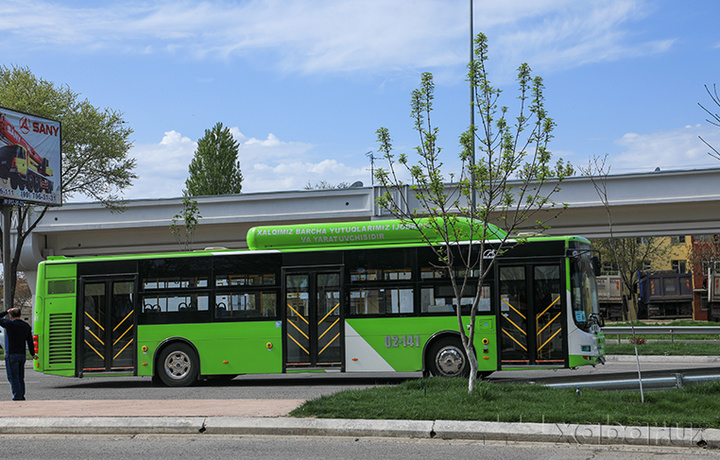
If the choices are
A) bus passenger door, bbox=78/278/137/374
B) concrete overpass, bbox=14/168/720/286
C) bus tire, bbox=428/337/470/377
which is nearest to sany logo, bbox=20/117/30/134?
concrete overpass, bbox=14/168/720/286

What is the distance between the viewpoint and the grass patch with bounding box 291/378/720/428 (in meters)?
8.45

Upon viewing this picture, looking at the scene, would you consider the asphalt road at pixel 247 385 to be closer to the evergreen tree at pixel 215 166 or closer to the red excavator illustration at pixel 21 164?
the red excavator illustration at pixel 21 164

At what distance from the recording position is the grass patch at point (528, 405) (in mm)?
8453

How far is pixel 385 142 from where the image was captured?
1152 cm

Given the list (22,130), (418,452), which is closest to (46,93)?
(22,130)

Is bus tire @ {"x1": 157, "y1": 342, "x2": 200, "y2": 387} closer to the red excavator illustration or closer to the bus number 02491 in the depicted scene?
the bus number 02491

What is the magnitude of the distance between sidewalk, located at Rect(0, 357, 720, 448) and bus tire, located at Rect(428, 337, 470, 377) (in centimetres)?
480

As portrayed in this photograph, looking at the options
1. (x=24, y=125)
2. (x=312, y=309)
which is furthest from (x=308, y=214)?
(x=312, y=309)

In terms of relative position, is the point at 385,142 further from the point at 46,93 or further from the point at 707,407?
the point at 46,93

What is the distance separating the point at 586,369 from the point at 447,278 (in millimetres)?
4734

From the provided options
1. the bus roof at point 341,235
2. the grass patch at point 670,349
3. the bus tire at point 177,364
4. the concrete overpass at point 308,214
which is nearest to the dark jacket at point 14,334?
the bus tire at point 177,364

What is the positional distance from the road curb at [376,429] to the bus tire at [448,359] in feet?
19.7

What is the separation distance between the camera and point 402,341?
14.9 m

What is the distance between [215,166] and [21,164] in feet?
137
